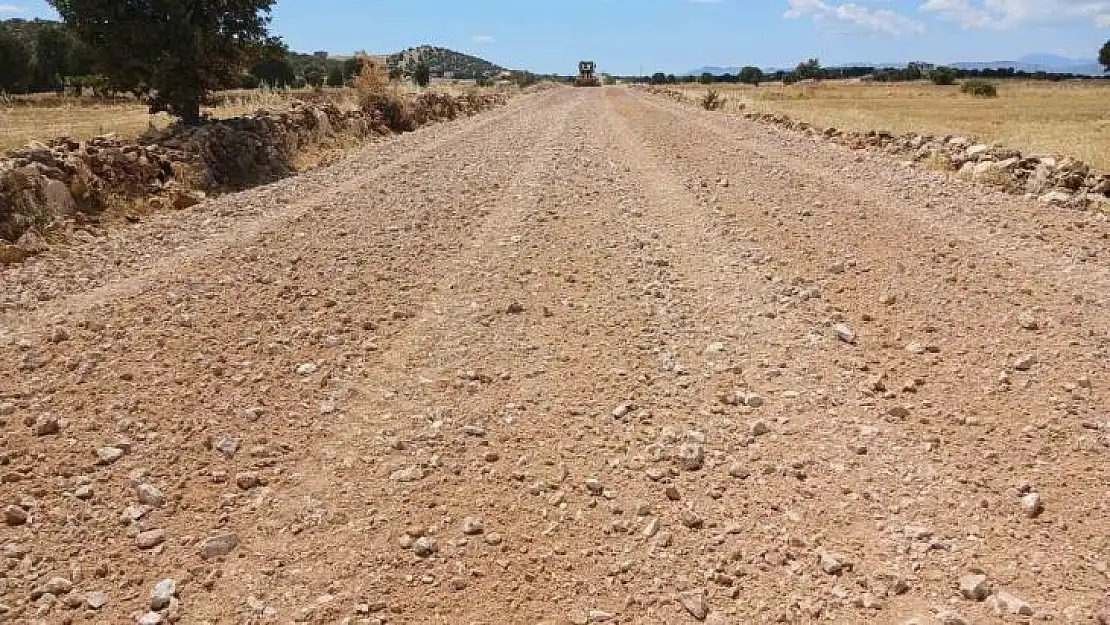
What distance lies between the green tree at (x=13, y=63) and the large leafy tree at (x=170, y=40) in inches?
2046

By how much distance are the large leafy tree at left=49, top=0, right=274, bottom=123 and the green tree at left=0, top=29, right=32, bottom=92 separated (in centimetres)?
5197

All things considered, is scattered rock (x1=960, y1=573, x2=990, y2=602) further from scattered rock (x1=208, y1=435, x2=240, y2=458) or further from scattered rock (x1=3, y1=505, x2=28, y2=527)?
scattered rock (x1=3, y1=505, x2=28, y2=527)

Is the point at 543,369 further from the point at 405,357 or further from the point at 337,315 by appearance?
the point at 337,315

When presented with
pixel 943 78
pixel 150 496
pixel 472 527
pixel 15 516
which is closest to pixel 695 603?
pixel 472 527

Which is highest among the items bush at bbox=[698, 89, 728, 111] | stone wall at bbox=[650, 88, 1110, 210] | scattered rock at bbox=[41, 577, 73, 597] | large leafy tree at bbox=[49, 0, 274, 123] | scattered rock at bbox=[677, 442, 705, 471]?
large leafy tree at bbox=[49, 0, 274, 123]

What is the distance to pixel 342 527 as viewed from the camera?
372cm

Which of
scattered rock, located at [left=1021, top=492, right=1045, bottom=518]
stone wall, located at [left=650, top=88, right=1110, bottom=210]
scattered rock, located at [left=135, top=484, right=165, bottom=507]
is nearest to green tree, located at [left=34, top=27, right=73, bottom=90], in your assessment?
stone wall, located at [left=650, top=88, right=1110, bottom=210]

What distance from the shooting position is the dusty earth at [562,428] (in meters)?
3.35

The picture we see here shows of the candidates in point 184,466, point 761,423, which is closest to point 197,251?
point 184,466

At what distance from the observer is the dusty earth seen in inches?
132

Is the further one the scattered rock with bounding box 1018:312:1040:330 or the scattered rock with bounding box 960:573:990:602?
the scattered rock with bounding box 1018:312:1040:330

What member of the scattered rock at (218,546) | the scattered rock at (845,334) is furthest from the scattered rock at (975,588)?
the scattered rock at (218,546)

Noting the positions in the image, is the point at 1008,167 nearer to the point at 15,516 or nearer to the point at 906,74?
the point at 15,516

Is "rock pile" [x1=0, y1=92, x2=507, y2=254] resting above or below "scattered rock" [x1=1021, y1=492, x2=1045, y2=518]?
above
